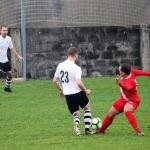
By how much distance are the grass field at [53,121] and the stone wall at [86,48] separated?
1.67m

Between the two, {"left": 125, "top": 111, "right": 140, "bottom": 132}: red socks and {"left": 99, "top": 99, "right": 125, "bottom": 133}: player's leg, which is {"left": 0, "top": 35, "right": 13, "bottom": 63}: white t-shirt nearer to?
{"left": 99, "top": 99, "right": 125, "bottom": 133}: player's leg

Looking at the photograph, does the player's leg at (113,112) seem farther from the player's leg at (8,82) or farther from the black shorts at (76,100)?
the player's leg at (8,82)

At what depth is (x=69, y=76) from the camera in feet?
48.7

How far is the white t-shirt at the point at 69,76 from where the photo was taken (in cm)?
1480

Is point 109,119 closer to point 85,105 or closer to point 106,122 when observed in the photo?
point 106,122

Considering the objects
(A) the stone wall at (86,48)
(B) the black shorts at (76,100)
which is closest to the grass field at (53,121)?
(B) the black shorts at (76,100)

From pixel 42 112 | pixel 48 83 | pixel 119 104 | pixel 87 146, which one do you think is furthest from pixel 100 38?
pixel 87 146

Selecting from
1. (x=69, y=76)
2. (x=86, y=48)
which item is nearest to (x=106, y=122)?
(x=69, y=76)

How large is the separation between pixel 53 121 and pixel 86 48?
10336 millimetres

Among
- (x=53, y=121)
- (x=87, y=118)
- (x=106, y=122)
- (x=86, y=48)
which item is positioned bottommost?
(x=53, y=121)

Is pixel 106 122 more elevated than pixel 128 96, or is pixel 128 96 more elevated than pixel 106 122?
pixel 128 96

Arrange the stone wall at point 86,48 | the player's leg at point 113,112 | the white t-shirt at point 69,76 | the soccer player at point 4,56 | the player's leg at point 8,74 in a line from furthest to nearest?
1. the stone wall at point 86,48
2. the player's leg at point 8,74
3. the soccer player at point 4,56
4. the player's leg at point 113,112
5. the white t-shirt at point 69,76

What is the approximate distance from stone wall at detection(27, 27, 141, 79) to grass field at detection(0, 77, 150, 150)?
5.47 feet

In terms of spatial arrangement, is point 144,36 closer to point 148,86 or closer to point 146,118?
point 148,86
